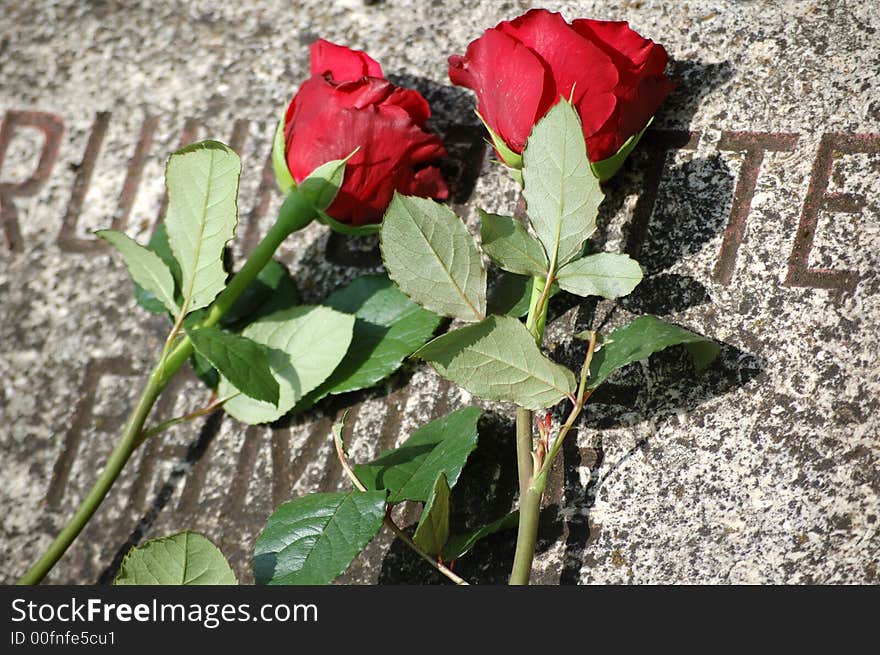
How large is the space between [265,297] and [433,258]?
0.77 ft

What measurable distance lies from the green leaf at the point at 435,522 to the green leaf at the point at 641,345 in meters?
0.11

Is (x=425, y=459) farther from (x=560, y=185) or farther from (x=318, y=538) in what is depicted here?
(x=560, y=185)

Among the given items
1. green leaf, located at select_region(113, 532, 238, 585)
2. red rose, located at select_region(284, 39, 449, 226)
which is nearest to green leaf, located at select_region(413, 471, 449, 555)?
green leaf, located at select_region(113, 532, 238, 585)

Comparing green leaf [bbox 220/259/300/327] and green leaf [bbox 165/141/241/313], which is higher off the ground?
green leaf [bbox 165/141/241/313]

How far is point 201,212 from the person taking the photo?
594 millimetres

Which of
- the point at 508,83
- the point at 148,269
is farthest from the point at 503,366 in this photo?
the point at 148,269

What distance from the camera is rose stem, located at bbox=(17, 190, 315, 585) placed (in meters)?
0.66

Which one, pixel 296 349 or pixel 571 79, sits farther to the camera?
pixel 296 349

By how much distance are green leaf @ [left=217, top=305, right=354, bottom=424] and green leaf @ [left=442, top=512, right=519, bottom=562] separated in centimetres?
15

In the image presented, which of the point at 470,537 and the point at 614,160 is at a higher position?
the point at 614,160

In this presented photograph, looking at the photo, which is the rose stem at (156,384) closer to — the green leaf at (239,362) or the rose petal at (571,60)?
the green leaf at (239,362)

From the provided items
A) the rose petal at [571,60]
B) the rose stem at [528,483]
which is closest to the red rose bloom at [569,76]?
the rose petal at [571,60]

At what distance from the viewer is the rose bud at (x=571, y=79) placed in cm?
55

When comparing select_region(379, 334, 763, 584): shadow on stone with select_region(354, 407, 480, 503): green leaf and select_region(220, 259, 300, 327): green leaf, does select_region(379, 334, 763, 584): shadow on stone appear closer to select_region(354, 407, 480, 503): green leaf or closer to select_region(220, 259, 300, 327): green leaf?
select_region(354, 407, 480, 503): green leaf
